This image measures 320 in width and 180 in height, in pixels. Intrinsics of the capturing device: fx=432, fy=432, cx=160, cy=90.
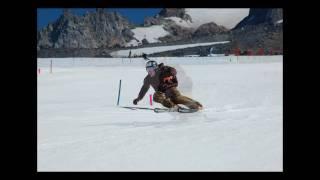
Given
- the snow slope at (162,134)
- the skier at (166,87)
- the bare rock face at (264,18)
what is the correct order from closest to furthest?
the snow slope at (162,134) < the skier at (166,87) < the bare rock face at (264,18)

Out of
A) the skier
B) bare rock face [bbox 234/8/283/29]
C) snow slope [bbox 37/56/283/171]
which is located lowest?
snow slope [bbox 37/56/283/171]

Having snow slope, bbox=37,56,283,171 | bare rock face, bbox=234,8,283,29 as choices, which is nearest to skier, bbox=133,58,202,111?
snow slope, bbox=37,56,283,171

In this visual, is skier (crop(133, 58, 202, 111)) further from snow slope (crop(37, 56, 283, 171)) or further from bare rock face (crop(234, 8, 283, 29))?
bare rock face (crop(234, 8, 283, 29))

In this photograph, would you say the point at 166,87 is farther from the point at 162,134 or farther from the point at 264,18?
the point at 264,18

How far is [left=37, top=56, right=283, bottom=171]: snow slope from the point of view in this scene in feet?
23.7

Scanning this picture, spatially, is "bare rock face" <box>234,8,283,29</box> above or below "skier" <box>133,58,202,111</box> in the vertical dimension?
above

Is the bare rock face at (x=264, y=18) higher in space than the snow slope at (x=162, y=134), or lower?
higher

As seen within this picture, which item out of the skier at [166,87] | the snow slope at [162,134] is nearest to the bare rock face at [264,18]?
the snow slope at [162,134]

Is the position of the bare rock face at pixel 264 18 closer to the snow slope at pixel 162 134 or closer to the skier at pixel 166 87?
the snow slope at pixel 162 134

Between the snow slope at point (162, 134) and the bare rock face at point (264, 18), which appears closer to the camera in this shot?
the snow slope at point (162, 134)

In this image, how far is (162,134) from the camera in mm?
8828

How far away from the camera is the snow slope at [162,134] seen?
7.21 meters

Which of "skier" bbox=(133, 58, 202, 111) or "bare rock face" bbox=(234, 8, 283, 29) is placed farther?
"bare rock face" bbox=(234, 8, 283, 29)
